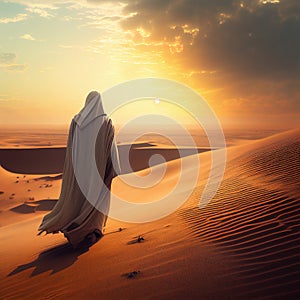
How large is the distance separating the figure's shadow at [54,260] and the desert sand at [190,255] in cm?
2

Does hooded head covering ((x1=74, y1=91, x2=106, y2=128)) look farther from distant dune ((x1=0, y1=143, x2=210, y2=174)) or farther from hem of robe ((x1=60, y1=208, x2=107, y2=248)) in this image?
distant dune ((x1=0, y1=143, x2=210, y2=174))

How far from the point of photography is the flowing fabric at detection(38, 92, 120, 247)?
586cm

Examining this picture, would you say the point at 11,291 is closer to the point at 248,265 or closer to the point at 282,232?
the point at 248,265

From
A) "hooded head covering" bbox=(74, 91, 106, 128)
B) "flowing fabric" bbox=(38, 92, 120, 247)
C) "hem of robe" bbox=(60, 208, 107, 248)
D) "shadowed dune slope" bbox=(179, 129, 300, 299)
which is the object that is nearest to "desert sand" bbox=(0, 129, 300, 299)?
"shadowed dune slope" bbox=(179, 129, 300, 299)

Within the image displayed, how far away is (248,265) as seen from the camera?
3.98 meters

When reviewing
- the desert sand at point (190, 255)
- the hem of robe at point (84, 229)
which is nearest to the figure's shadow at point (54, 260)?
the desert sand at point (190, 255)

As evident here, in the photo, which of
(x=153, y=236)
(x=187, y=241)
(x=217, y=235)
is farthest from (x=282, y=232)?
(x=153, y=236)

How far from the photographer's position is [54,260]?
5.68 metres

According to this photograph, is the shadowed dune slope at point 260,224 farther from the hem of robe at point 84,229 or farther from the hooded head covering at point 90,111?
the hooded head covering at point 90,111

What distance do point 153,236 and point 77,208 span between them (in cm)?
138

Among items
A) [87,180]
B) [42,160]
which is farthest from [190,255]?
[42,160]

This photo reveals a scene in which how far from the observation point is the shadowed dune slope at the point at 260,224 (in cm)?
361

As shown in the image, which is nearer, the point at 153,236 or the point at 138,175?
the point at 153,236

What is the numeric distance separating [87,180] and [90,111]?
1211 mm
